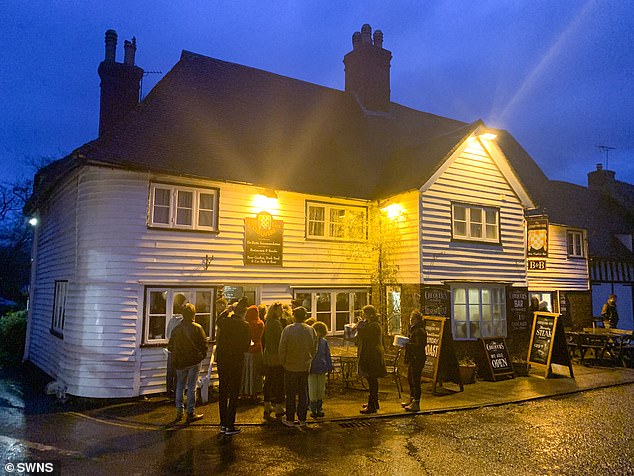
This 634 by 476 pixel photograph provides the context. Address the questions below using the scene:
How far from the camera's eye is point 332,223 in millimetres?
13516

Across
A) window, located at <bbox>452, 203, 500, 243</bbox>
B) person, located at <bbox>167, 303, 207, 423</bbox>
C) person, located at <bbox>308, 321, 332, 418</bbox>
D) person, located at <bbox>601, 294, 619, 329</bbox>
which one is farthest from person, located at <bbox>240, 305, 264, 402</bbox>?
person, located at <bbox>601, 294, 619, 329</bbox>

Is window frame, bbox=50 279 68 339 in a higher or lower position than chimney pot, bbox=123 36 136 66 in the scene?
lower

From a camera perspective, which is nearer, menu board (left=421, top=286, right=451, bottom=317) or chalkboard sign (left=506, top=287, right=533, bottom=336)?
menu board (left=421, top=286, right=451, bottom=317)

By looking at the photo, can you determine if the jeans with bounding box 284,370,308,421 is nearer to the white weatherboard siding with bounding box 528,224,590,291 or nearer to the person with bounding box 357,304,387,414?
the person with bounding box 357,304,387,414

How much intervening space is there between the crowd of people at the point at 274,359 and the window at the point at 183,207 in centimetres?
327

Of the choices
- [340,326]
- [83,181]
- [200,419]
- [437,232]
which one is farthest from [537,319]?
[83,181]

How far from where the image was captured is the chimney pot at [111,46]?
15.1m

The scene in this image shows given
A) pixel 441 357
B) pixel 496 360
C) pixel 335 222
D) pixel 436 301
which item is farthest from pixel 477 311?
pixel 335 222

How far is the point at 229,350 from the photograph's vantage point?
738 centimetres

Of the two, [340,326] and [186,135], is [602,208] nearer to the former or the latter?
[340,326]

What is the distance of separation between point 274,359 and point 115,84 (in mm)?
11843

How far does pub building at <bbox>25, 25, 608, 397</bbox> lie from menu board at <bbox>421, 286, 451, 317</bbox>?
44 millimetres

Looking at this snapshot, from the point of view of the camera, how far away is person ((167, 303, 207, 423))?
7.84 m

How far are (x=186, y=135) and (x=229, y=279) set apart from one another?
4031mm
